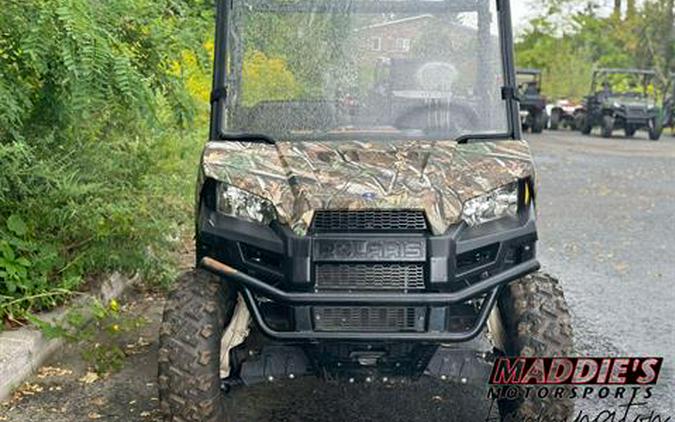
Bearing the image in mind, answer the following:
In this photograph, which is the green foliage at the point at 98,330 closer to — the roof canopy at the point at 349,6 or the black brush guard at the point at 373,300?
the black brush guard at the point at 373,300

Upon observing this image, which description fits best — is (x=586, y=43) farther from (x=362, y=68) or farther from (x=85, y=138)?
(x=362, y=68)

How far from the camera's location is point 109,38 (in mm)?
5281

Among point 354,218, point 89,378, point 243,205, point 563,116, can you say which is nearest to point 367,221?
point 354,218

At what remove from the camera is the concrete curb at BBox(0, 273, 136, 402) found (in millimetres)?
4695

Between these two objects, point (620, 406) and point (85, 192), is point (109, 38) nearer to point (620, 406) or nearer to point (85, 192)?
point (85, 192)

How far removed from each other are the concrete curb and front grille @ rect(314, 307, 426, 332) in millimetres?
1831

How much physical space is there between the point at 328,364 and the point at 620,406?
5.24ft

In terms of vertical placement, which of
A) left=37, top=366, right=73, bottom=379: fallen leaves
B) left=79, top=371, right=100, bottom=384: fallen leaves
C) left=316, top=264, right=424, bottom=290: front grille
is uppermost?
left=316, top=264, right=424, bottom=290: front grille

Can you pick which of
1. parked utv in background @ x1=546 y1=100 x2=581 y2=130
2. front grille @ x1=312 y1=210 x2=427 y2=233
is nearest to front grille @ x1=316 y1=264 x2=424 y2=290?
front grille @ x1=312 y1=210 x2=427 y2=233

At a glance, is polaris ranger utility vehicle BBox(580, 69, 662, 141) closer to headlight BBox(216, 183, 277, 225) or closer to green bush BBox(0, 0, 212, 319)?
green bush BBox(0, 0, 212, 319)

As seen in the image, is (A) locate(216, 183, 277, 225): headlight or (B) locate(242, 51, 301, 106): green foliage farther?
(B) locate(242, 51, 301, 106): green foliage

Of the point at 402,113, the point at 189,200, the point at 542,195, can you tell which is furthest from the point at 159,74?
the point at 542,195

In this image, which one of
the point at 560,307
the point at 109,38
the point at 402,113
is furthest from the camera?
the point at 109,38

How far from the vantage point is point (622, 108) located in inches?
1153
